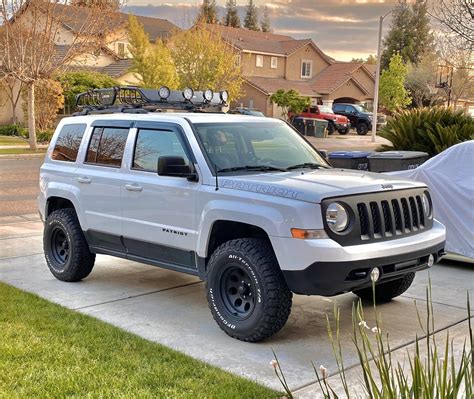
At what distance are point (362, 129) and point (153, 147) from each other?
41.1 meters

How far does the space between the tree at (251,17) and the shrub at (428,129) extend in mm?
94957

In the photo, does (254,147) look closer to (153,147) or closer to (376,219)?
(153,147)

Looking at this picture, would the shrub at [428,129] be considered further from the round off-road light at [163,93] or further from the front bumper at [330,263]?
the front bumper at [330,263]

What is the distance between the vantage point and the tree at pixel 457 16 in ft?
41.1

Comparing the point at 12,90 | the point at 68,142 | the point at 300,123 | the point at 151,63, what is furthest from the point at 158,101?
the point at 300,123

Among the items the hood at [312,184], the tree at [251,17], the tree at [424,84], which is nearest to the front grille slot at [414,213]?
the hood at [312,184]

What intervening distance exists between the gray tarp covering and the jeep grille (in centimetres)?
233

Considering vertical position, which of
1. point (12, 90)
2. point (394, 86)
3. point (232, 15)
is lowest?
point (12, 90)

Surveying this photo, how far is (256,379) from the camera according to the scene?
4.52 meters

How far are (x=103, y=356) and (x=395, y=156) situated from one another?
5.69 metres

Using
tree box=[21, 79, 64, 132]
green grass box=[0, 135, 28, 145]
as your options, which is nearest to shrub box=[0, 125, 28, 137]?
green grass box=[0, 135, 28, 145]

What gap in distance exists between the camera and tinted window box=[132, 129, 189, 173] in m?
6.14

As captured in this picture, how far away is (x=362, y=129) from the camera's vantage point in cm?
4603

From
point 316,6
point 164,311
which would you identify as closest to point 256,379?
point 164,311
